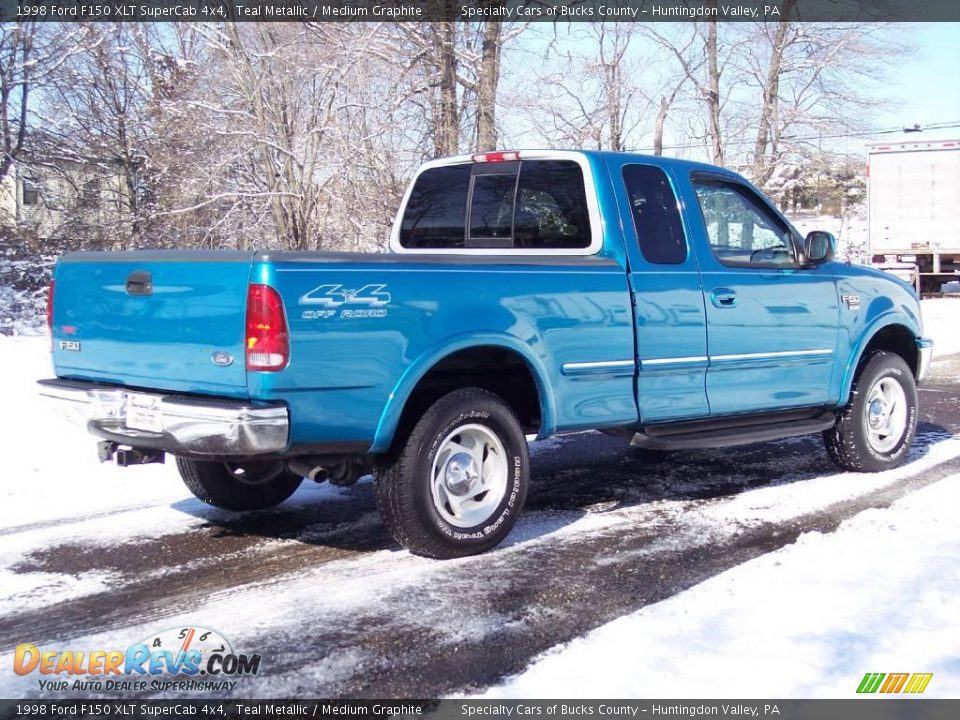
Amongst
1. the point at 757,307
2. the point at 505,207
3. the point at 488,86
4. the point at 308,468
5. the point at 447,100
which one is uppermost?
the point at 488,86

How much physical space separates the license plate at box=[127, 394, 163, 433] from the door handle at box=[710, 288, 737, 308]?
10.6ft

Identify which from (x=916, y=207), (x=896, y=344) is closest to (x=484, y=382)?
(x=896, y=344)

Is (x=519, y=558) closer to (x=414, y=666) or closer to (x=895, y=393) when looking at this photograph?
(x=414, y=666)

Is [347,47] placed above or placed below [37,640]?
above

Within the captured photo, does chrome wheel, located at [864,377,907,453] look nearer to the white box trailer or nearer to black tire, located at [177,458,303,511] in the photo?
black tire, located at [177,458,303,511]

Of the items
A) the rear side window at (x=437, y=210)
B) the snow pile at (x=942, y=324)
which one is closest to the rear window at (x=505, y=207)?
the rear side window at (x=437, y=210)

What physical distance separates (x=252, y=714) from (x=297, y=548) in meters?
1.97

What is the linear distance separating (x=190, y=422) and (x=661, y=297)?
271 cm

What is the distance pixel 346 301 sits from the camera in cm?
436

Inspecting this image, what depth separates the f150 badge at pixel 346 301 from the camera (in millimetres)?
4273

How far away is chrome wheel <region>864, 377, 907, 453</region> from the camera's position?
7160 mm

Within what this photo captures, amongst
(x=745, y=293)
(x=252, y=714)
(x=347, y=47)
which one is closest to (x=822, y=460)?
(x=745, y=293)

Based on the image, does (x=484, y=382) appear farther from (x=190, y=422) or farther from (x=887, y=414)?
(x=887, y=414)

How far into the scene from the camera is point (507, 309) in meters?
4.97
